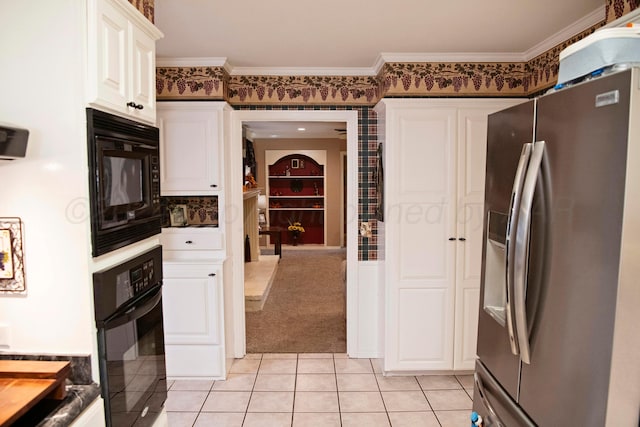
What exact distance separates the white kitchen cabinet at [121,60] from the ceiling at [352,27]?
58 cm

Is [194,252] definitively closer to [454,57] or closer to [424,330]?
[424,330]

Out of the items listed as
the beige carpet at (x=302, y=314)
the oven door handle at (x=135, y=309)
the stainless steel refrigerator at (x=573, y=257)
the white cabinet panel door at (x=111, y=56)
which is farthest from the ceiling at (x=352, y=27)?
the beige carpet at (x=302, y=314)

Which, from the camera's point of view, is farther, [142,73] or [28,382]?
[142,73]

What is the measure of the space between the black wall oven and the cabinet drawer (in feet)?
4.23

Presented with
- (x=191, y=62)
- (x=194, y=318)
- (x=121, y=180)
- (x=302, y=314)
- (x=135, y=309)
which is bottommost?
(x=302, y=314)

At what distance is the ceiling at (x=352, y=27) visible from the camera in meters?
2.21

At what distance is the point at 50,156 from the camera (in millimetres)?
1362

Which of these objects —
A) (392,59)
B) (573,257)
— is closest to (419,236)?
(392,59)

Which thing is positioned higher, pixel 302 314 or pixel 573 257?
pixel 573 257

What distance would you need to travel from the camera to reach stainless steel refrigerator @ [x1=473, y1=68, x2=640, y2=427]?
91 centimetres

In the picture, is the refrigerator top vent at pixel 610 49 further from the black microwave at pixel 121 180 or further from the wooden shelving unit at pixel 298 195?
the wooden shelving unit at pixel 298 195

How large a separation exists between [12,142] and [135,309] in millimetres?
747

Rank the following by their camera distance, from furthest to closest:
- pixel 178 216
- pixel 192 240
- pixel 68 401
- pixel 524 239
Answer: pixel 178 216 < pixel 192 240 < pixel 68 401 < pixel 524 239

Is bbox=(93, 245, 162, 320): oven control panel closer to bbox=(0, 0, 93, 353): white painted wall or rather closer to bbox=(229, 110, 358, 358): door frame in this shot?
bbox=(0, 0, 93, 353): white painted wall
